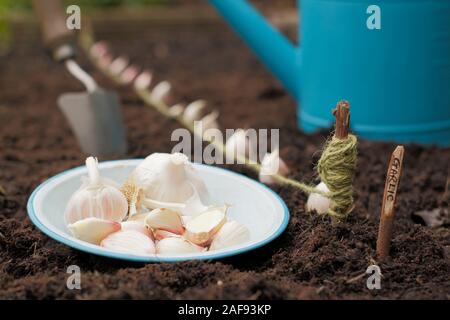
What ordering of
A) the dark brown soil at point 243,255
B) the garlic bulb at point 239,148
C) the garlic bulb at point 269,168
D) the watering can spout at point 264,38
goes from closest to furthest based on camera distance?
the dark brown soil at point 243,255 < the garlic bulb at point 269,168 < the garlic bulb at point 239,148 < the watering can spout at point 264,38

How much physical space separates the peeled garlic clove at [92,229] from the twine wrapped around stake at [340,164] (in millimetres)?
421

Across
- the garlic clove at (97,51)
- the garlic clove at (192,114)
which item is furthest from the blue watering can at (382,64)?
the garlic clove at (97,51)

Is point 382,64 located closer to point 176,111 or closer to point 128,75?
point 176,111

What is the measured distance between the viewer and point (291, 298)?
113cm

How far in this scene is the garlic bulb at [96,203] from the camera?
132 cm

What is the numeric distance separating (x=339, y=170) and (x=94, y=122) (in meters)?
0.92

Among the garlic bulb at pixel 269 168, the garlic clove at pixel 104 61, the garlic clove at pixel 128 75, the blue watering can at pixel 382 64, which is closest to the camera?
the garlic bulb at pixel 269 168

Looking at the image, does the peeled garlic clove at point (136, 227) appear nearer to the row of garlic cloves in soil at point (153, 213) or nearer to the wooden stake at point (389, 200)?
the row of garlic cloves in soil at point (153, 213)

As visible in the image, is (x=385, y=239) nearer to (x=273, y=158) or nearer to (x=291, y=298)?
(x=291, y=298)

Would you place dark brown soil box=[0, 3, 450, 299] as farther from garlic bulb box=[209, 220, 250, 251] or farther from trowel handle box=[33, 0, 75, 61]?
trowel handle box=[33, 0, 75, 61]

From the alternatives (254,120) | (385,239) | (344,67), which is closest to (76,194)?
(385,239)

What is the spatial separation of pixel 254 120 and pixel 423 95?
0.65 m

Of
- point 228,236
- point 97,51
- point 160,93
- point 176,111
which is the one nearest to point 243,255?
point 228,236

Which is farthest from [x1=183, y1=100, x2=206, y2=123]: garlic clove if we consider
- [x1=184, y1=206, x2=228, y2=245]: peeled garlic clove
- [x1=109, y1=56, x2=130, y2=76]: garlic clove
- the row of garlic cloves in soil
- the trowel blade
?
[x1=184, y1=206, x2=228, y2=245]: peeled garlic clove
